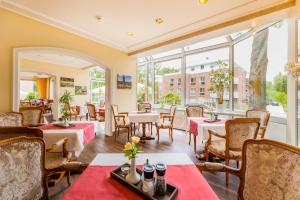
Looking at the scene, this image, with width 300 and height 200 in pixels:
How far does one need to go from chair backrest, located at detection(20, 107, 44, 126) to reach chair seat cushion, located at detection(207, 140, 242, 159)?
3640mm

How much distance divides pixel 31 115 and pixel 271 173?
4.29 metres

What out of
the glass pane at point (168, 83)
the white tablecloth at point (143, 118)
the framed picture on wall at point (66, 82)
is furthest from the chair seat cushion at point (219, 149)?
the framed picture on wall at point (66, 82)

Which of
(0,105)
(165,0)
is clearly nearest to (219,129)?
(165,0)

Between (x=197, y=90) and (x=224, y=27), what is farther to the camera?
(x=197, y=90)

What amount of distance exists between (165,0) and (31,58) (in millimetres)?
6955

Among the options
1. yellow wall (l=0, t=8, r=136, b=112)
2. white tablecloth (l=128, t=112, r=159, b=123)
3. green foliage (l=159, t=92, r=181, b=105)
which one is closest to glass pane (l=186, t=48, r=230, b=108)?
green foliage (l=159, t=92, r=181, b=105)

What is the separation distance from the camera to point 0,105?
127 inches

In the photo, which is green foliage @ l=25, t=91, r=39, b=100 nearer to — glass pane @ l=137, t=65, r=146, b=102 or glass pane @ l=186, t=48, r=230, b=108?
glass pane @ l=137, t=65, r=146, b=102

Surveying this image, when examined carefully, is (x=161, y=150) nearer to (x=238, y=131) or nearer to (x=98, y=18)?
(x=238, y=131)

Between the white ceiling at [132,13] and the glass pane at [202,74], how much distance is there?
175cm

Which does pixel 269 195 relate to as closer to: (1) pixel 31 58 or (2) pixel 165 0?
(2) pixel 165 0

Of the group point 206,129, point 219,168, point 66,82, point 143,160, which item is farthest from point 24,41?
point 66,82

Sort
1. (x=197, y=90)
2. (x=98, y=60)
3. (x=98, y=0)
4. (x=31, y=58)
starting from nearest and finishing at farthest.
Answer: (x=98, y=0), (x=98, y=60), (x=197, y=90), (x=31, y=58)

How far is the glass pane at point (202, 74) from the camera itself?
5.54 m
